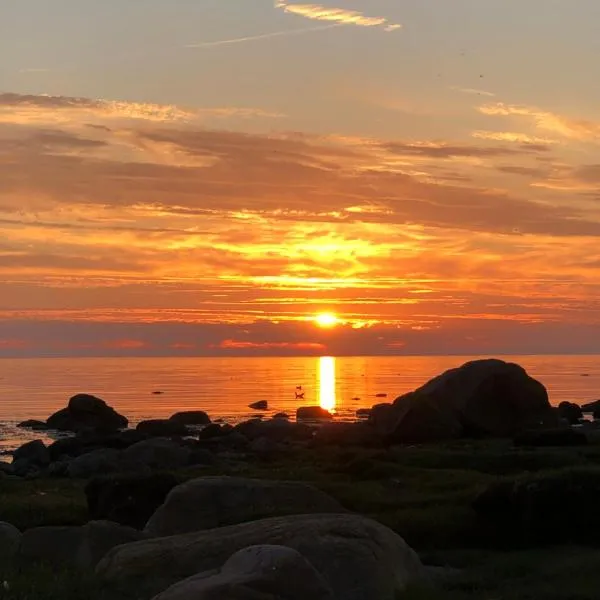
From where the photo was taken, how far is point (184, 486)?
21.7 meters

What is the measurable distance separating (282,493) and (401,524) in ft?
10.7

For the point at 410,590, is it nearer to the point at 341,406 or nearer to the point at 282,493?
the point at 282,493

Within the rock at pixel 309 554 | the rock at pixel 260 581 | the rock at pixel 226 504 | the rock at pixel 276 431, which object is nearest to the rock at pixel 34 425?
the rock at pixel 276 431

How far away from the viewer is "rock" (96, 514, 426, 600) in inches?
569

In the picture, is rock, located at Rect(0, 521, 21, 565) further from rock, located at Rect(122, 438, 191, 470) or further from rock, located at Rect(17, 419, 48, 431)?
rock, located at Rect(17, 419, 48, 431)

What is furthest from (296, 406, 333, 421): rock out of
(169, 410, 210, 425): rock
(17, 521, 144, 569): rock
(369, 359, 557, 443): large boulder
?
(17, 521, 144, 569): rock

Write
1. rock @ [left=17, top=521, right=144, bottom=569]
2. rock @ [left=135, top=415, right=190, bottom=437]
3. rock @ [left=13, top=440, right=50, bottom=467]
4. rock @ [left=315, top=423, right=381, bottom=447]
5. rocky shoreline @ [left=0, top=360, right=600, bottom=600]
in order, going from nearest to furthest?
rocky shoreline @ [left=0, top=360, right=600, bottom=600] < rock @ [left=17, top=521, right=144, bottom=569] < rock @ [left=13, top=440, right=50, bottom=467] < rock @ [left=315, top=423, right=381, bottom=447] < rock @ [left=135, top=415, right=190, bottom=437]

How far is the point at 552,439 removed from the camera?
45.0 meters

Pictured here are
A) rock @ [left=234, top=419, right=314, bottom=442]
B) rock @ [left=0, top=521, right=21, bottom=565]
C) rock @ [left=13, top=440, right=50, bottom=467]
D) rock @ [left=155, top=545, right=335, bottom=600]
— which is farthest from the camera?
rock @ [left=234, top=419, right=314, bottom=442]

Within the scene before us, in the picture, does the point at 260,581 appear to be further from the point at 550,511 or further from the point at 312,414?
the point at 312,414

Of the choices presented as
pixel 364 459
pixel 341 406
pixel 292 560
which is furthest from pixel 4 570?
pixel 341 406

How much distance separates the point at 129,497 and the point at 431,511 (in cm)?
816

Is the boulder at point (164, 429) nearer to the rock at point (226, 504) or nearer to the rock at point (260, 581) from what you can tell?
the rock at point (226, 504)

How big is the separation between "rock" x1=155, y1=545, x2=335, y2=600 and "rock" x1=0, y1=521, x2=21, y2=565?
6154mm
